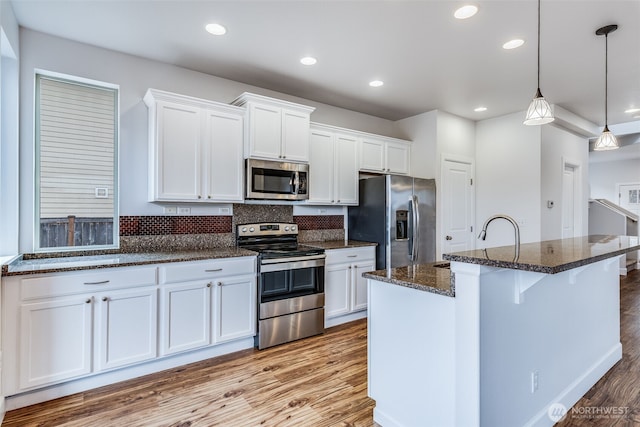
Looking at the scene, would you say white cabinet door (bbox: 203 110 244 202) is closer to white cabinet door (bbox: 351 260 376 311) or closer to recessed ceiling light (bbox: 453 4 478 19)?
white cabinet door (bbox: 351 260 376 311)

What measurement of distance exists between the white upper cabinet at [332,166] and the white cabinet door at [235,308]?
4.24ft

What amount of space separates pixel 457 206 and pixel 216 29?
3.88 metres

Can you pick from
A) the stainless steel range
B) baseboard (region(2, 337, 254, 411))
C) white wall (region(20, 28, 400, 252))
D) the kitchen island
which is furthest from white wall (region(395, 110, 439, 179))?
baseboard (region(2, 337, 254, 411))

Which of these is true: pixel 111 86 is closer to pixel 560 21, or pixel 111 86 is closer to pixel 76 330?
pixel 76 330

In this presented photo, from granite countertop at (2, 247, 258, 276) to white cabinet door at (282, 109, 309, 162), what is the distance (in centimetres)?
116

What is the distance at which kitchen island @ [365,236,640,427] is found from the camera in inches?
60.8

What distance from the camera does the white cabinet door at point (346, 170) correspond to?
4.18 meters

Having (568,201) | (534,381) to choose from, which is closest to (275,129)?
(534,381)

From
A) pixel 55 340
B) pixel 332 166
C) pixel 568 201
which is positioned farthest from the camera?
pixel 568 201

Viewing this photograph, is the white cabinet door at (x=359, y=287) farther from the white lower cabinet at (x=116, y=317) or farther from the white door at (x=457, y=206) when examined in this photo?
the white door at (x=457, y=206)

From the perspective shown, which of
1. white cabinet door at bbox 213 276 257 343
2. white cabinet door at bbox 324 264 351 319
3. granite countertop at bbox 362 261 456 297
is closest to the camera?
granite countertop at bbox 362 261 456 297

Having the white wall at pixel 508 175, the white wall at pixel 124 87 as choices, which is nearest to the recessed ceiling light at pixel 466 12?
the white wall at pixel 124 87

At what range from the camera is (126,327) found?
2.53m

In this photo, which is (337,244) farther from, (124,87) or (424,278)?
(124,87)
